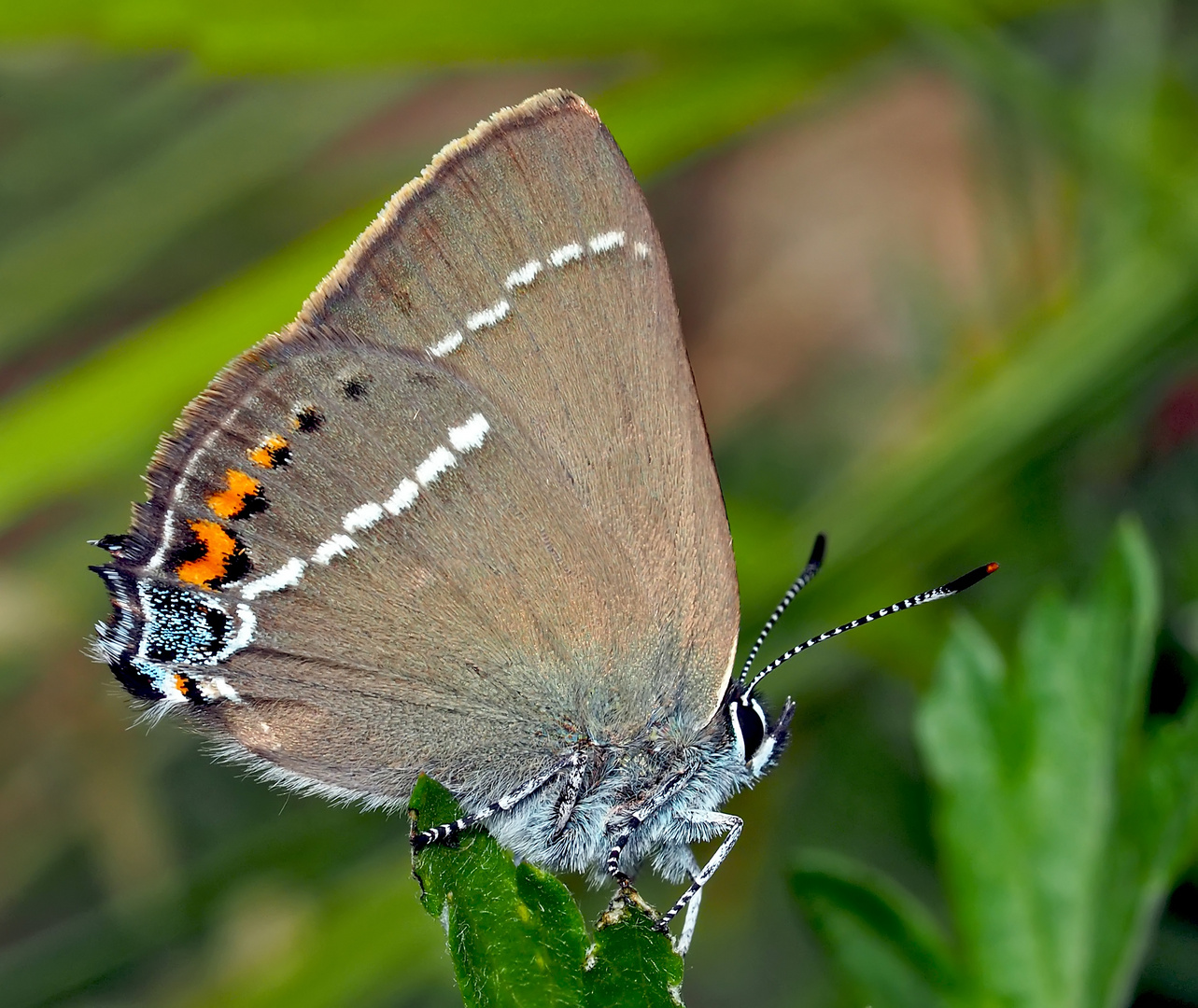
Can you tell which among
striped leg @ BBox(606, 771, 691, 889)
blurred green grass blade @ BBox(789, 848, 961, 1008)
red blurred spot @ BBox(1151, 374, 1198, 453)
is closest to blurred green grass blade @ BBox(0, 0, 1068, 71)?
red blurred spot @ BBox(1151, 374, 1198, 453)

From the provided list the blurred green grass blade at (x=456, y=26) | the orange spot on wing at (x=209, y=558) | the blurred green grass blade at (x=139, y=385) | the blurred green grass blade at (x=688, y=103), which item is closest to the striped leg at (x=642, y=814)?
the orange spot on wing at (x=209, y=558)

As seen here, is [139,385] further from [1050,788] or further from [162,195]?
[1050,788]

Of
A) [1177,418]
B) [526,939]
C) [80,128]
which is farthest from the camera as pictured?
[80,128]

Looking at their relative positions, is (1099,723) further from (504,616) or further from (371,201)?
(371,201)

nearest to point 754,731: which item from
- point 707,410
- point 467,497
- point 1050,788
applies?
point 1050,788

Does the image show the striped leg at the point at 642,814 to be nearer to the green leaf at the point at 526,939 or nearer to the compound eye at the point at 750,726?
the compound eye at the point at 750,726

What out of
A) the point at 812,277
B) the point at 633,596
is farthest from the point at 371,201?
the point at 812,277
